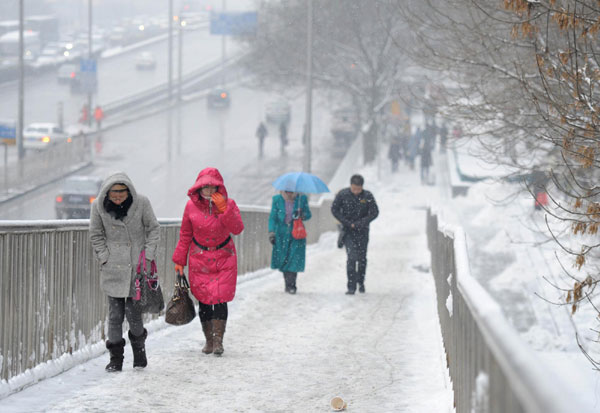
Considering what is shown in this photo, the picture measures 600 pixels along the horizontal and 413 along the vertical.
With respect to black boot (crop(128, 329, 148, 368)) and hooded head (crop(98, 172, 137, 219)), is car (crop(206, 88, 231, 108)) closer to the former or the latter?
black boot (crop(128, 329, 148, 368))

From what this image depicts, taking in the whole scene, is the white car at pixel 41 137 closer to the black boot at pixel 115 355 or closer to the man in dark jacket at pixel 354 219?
the man in dark jacket at pixel 354 219

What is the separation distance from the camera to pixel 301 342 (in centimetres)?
952

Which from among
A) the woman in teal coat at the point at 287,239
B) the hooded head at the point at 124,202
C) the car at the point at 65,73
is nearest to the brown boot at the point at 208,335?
the hooded head at the point at 124,202

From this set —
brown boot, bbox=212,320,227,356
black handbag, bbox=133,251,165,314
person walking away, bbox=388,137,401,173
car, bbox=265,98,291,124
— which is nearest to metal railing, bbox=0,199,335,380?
black handbag, bbox=133,251,165,314

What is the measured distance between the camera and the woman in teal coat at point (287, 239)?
13.5 meters

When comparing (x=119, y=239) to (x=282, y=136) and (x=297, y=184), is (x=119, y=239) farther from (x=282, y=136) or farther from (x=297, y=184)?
(x=282, y=136)

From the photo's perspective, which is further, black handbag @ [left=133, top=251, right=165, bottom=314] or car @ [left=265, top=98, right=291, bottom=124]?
car @ [left=265, top=98, right=291, bottom=124]

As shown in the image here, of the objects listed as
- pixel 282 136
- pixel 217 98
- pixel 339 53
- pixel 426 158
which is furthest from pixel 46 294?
pixel 217 98

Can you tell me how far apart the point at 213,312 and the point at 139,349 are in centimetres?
97

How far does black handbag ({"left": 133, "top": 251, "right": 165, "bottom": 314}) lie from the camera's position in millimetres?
7578

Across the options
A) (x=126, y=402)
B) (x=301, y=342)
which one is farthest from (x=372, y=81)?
(x=126, y=402)

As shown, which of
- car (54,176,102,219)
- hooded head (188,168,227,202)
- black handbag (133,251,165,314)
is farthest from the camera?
car (54,176,102,219)

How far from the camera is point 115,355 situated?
25.2 feet

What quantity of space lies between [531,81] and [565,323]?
10.5 metres
